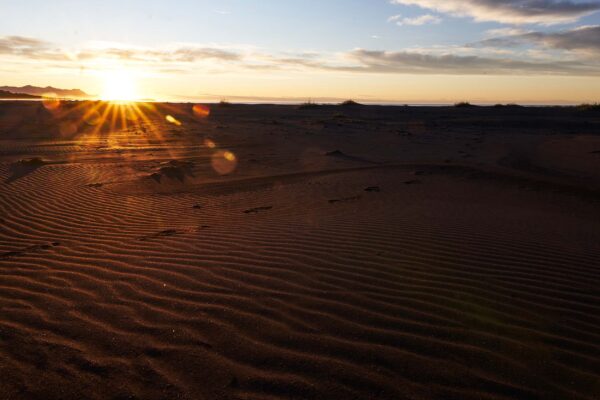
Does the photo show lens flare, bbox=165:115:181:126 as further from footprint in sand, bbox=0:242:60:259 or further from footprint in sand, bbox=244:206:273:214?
footprint in sand, bbox=0:242:60:259

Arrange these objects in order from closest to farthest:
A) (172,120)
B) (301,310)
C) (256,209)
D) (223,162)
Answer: (301,310) → (256,209) → (223,162) → (172,120)

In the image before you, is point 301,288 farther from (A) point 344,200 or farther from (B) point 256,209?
(A) point 344,200

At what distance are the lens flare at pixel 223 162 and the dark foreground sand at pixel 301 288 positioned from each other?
1854mm

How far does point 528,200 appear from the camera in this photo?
30.7 ft

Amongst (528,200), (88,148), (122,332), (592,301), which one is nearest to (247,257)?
(122,332)

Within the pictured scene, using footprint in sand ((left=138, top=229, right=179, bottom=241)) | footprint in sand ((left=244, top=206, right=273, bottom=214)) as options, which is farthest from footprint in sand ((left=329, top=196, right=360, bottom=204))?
footprint in sand ((left=138, top=229, right=179, bottom=241))

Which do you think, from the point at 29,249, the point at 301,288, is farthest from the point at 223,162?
the point at 301,288

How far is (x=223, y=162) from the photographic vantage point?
14.8m

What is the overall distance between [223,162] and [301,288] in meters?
11.0

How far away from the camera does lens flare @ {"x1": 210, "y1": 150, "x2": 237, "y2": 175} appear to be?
13.5 meters

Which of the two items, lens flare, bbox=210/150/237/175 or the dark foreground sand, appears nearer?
the dark foreground sand

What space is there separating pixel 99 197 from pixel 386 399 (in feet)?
26.6

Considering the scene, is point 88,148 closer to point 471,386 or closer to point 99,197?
point 99,197

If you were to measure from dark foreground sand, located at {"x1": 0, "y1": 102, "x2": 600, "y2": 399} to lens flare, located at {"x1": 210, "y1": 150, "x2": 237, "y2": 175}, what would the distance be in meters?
1.85
